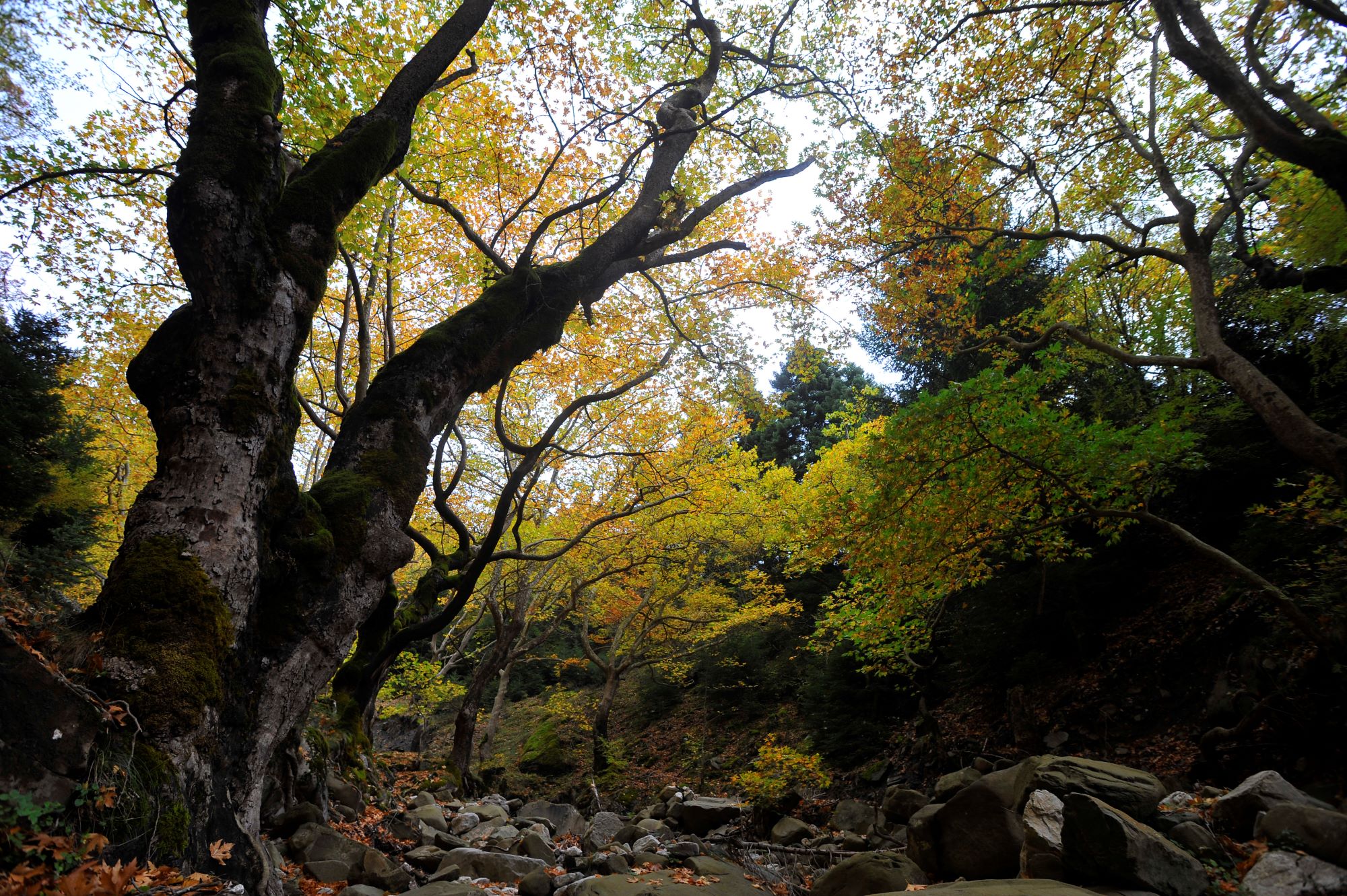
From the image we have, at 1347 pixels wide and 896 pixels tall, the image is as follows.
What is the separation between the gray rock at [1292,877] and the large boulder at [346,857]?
18.7 feet

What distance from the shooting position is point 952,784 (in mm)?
6785

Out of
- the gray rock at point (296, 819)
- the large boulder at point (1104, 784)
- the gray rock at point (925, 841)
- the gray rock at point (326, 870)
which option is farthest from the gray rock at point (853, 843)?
the gray rock at point (296, 819)

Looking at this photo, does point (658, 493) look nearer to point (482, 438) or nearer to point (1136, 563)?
point (482, 438)

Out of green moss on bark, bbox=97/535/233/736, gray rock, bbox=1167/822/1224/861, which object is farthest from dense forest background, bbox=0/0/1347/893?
gray rock, bbox=1167/822/1224/861

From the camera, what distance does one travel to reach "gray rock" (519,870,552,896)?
492 centimetres

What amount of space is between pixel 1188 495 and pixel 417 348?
10.5 meters

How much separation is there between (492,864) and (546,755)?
38.4 ft

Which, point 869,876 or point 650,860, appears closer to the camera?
point 869,876

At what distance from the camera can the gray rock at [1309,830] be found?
3637mm

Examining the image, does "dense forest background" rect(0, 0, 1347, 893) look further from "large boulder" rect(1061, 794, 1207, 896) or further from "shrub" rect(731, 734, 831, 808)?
"large boulder" rect(1061, 794, 1207, 896)

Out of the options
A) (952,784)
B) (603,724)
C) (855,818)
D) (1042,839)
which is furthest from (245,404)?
(603,724)

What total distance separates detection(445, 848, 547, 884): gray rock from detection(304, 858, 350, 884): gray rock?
1053 millimetres

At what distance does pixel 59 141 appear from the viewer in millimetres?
4930

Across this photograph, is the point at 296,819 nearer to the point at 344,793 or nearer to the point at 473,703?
the point at 344,793
